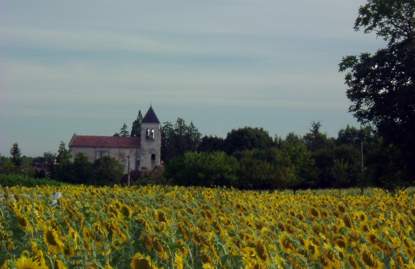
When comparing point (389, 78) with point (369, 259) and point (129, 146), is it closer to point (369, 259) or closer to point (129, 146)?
point (369, 259)

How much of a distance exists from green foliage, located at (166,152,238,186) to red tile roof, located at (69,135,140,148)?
65.0 meters

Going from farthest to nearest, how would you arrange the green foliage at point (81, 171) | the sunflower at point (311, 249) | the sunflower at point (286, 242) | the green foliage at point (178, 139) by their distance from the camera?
the green foliage at point (178, 139)
the green foliage at point (81, 171)
the sunflower at point (286, 242)
the sunflower at point (311, 249)

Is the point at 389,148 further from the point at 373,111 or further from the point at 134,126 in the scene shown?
the point at 134,126

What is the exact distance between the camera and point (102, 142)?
123750mm

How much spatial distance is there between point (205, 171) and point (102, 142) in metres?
68.6

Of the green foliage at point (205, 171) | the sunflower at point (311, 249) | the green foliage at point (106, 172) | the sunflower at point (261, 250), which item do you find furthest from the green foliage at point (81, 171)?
the sunflower at point (261, 250)

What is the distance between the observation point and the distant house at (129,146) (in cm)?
11931

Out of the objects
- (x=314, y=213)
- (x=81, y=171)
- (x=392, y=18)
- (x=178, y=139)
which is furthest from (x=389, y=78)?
(x=178, y=139)

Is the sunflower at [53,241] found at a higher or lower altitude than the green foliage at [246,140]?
lower

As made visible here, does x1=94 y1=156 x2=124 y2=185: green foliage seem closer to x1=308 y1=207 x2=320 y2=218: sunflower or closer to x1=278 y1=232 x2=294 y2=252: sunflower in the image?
x1=308 y1=207 x2=320 y2=218: sunflower

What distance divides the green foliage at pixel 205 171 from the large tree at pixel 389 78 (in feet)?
77.3

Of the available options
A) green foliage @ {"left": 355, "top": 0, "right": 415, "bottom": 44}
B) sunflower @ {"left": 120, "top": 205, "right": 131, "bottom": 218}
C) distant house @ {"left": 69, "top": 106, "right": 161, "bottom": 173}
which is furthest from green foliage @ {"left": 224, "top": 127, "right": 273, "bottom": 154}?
→ sunflower @ {"left": 120, "top": 205, "right": 131, "bottom": 218}

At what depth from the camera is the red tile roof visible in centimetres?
12300

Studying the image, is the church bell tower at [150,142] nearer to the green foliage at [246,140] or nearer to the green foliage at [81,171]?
the green foliage at [246,140]
